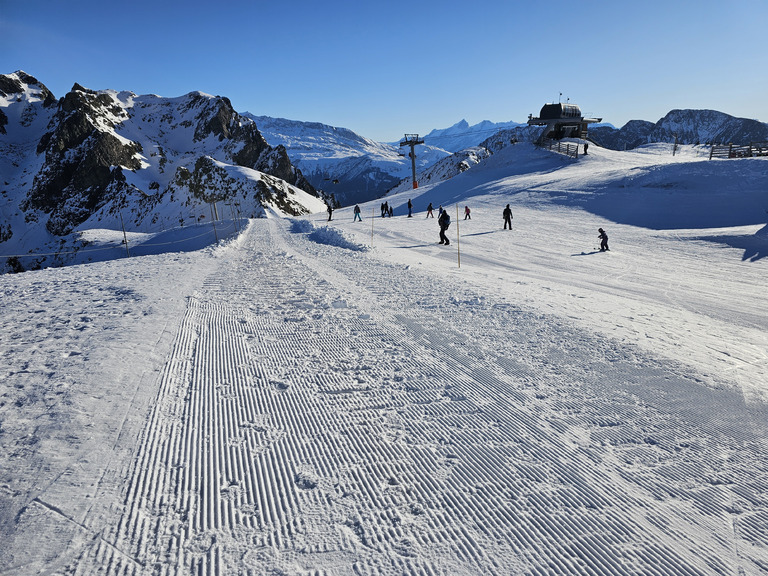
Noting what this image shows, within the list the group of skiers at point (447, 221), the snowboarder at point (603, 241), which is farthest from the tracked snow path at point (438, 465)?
the group of skiers at point (447, 221)

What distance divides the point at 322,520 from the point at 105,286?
31.6 ft

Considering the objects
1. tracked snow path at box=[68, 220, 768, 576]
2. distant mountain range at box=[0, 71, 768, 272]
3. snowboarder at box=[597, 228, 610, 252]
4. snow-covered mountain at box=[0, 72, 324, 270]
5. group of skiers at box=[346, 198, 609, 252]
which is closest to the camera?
tracked snow path at box=[68, 220, 768, 576]

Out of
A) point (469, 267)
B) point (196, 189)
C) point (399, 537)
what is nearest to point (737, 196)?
point (469, 267)

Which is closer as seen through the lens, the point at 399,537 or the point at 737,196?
the point at 399,537

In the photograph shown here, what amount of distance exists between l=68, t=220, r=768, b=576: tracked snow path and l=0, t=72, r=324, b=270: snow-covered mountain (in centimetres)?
10104

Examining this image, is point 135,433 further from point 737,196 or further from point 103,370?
point 737,196

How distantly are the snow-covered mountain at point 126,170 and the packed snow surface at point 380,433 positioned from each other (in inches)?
3896

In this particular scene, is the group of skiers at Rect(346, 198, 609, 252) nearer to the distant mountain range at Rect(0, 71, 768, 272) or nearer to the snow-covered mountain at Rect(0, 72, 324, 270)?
the distant mountain range at Rect(0, 71, 768, 272)

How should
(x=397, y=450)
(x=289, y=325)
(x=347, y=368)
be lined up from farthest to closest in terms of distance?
(x=289, y=325) → (x=347, y=368) → (x=397, y=450)

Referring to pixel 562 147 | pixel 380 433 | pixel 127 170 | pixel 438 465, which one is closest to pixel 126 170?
pixel 127 170

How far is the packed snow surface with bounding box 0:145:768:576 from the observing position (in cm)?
269

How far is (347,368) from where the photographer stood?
5383mm

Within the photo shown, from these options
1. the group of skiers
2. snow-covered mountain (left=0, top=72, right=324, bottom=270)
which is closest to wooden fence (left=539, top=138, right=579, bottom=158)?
the group of skiers

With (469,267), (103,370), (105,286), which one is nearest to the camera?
(103,370)
